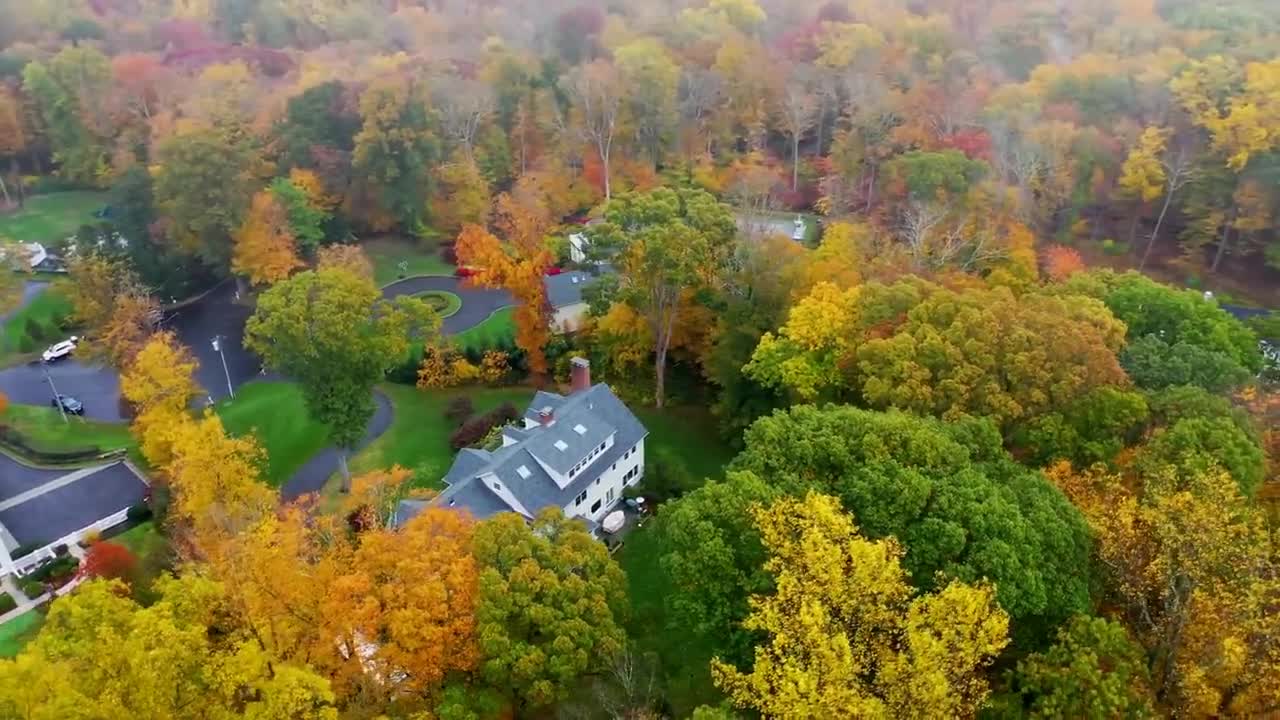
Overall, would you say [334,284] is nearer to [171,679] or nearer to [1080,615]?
[171,679]

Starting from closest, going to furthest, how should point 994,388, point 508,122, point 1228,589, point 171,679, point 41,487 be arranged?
point 171,679 < point 1228,589 < point 994,388 < point 41,487 < point 508,122

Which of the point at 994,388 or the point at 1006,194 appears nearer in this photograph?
the point at 994,388

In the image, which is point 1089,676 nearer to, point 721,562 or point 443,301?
point 721,562

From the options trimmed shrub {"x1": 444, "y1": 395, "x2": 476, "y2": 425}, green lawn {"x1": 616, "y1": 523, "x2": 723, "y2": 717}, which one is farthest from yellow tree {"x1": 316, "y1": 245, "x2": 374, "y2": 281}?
green lawn {"x1": 616, "y1": 523, "x2": 723, "y2": 717}

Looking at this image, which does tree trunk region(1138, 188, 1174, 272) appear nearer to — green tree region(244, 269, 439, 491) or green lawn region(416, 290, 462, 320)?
green lawn region(416, 290, 462, 320)

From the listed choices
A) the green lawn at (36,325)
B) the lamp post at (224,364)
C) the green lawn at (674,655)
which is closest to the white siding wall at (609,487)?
the green lawn at (674,655)

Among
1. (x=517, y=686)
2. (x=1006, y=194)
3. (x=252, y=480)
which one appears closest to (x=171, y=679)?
(x=517, y=686)

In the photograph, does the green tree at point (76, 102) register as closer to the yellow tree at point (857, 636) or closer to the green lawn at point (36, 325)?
the green lawn at point (36, 325)
